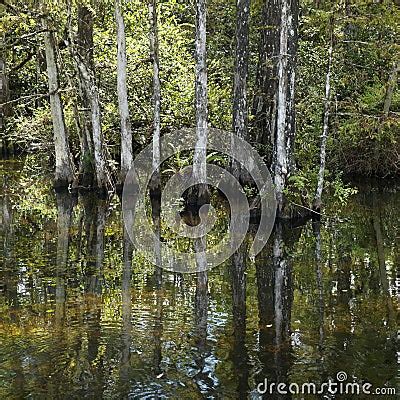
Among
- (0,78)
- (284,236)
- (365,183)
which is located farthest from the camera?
(0,78)

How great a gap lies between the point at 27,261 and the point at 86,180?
984 cm

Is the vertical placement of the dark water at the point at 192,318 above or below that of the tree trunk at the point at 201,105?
below

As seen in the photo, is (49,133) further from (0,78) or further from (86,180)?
(0,78)

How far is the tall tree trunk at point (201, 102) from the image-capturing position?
16.3m

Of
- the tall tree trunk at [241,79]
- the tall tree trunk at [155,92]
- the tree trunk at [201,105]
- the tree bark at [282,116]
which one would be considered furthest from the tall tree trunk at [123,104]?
the tree bark at [282,116]

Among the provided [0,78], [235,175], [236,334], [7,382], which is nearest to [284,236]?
[235,175]

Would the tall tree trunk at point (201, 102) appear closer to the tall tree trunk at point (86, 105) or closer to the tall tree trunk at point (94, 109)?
the tall tree trunk at point (94, 109)

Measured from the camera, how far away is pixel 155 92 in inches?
759

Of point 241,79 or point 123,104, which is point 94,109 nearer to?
point 123,104

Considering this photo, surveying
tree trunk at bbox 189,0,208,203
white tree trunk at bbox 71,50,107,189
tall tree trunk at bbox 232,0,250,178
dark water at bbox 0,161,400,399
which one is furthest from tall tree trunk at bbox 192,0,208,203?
white tree trunk at bbox 71,50,107,189

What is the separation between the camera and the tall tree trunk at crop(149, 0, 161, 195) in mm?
18922

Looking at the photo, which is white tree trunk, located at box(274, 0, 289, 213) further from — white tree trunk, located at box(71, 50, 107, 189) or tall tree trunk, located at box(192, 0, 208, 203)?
white tree trunk, located at box(71, 50, 107, 189)

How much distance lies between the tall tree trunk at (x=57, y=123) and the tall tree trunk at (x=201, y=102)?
17.5 feet

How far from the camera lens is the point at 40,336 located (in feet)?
24.5
